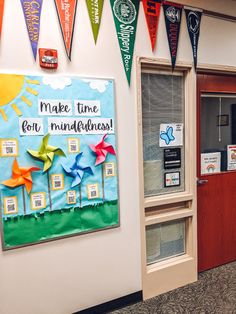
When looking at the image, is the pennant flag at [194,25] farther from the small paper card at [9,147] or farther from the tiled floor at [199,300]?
the tiled floor at [199,300]

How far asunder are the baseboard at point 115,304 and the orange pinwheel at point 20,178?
1.07 meters

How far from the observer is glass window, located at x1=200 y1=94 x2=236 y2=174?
246 centimetres

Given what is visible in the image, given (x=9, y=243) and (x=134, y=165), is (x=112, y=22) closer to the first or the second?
(x=134, y=165)

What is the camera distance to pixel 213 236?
2.54 meters

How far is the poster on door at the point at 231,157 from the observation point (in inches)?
102

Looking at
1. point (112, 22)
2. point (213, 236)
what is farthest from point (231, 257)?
point (112, 22)

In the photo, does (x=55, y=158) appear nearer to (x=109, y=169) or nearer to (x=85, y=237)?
(x=109, y=169)

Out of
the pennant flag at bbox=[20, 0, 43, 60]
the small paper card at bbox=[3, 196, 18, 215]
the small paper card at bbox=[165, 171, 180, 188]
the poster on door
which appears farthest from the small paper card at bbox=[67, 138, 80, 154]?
the poster on door

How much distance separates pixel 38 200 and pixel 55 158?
0.31 meters

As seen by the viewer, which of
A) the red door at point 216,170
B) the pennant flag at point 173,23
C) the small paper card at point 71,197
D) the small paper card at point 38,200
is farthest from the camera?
the red door at point 216,170

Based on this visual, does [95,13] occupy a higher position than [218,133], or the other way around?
[95,13]

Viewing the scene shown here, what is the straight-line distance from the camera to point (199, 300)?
2.09 m

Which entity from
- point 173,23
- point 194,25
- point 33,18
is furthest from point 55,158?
point 194,25

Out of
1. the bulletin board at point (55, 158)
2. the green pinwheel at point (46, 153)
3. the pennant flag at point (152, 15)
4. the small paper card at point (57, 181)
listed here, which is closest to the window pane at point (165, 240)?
the bulletin board at point (55, 158)
